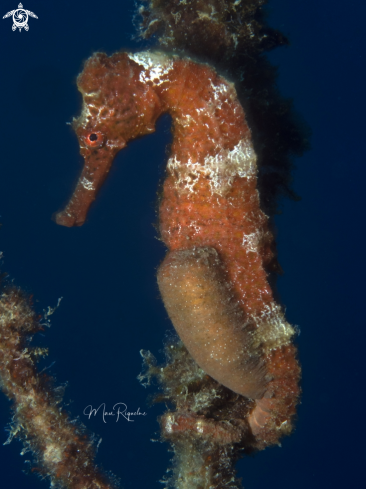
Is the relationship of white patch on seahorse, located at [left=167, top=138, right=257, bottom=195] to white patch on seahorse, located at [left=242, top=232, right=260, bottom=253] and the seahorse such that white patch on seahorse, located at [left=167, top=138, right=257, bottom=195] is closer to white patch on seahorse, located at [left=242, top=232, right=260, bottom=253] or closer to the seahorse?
the seahorse

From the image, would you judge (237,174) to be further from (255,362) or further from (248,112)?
(255,362)

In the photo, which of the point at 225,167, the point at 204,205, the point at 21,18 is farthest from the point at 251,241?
the point at 21,18

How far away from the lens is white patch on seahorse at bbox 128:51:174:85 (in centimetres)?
341

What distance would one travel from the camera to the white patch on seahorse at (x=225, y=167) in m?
3.47

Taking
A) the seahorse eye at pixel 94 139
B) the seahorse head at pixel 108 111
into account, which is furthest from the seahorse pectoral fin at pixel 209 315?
the seahorse eye at pixel 94 139

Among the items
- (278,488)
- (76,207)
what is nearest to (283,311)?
(76,207)

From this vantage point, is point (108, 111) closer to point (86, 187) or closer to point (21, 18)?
point (86, 187)

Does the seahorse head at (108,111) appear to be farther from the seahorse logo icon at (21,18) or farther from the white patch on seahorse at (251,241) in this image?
the seahorse logo icon at (21,18)

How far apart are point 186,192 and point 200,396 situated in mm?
2449

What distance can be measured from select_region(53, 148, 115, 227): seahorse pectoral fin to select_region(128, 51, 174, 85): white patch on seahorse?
2.86 feet

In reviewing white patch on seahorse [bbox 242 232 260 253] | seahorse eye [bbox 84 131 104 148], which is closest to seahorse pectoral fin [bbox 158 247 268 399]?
white patch on seahorse [bbox 242 232 260 253]

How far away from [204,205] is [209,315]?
115 centimetres

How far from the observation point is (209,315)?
11.2 ft

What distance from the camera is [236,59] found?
14.0 feet
